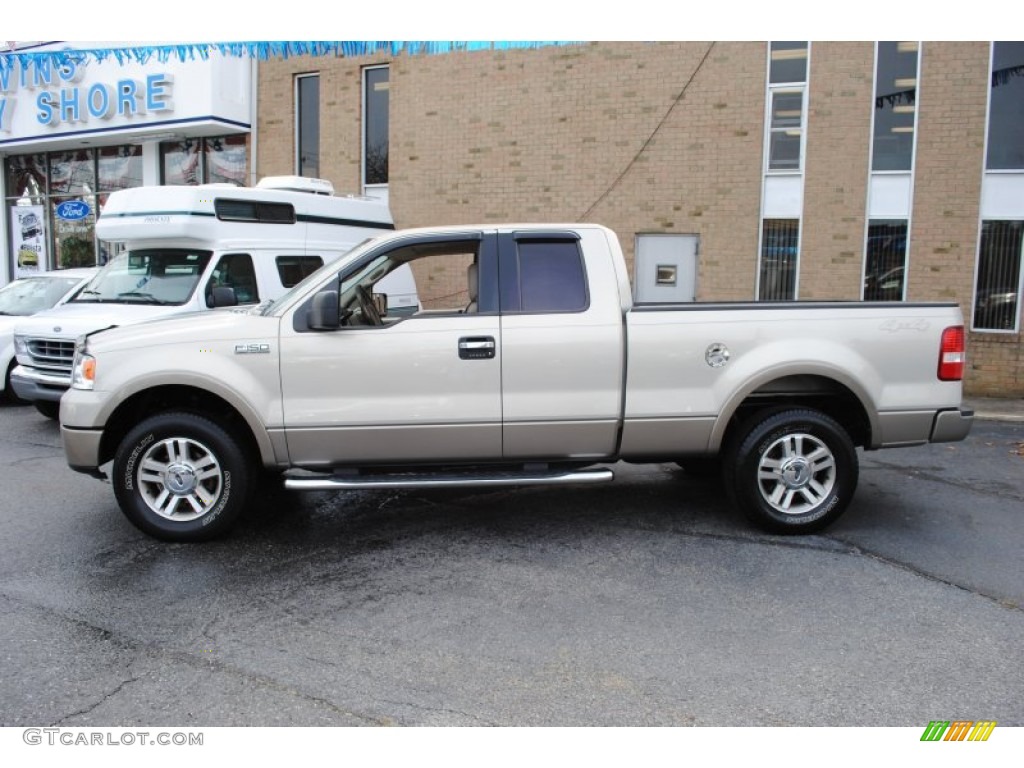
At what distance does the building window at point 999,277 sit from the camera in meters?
11.8

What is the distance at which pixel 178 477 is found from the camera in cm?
520

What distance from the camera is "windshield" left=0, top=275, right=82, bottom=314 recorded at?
11.3 meters

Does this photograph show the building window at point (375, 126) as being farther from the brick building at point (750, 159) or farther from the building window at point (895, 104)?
the building window at point (895, 104)

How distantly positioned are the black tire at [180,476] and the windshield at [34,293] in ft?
23.8

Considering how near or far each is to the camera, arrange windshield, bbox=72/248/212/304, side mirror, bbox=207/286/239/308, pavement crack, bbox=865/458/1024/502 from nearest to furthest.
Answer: pavement crack, bbox=865/458/1024/502 < side mirror, bbox=207/286/239/308 < windshield, bbox=72/248/212/304

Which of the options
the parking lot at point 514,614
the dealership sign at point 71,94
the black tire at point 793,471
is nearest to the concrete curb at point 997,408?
the parking lot at point 514,614

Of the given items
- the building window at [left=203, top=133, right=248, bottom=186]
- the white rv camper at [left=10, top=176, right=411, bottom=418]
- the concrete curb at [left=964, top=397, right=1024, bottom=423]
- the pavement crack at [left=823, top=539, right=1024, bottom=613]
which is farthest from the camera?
the building window at [left=203, top=133, right=248, bottom=186]

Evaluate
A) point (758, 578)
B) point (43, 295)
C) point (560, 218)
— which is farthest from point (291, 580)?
point (560, 218)

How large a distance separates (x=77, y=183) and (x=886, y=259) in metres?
15.5

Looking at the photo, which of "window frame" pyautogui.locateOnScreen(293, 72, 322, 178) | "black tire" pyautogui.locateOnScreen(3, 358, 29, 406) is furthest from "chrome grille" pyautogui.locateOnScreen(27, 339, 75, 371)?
"window frame" pyautogui.locateOnScreen(293, 72, 322, 178)

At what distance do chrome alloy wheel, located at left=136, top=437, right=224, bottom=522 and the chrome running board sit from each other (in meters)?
0.51

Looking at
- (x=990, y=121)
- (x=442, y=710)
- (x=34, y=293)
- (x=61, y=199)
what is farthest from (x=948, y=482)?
(x=61, y=199)

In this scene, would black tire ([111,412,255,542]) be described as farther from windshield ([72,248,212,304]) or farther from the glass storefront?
the glass storefront

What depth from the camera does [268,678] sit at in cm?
357
